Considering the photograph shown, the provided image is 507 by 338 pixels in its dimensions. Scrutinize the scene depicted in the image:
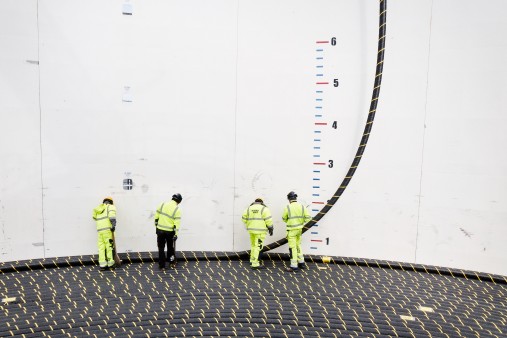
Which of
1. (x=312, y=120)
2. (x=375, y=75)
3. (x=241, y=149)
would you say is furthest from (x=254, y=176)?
(x=375, y=75)

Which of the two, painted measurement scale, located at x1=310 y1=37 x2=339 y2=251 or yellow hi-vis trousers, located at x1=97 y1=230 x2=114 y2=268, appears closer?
yellow hi-vis trousers, located at x1=97 y1=230 x2=114 y2=268

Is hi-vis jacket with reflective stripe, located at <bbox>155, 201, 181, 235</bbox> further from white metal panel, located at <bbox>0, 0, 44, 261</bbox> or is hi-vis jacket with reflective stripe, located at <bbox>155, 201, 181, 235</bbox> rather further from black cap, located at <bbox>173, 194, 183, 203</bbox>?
white metal panel, located at <bbox>0, 0, 44, 261</bbox>

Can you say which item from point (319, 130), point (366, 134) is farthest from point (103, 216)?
point (366, 134)

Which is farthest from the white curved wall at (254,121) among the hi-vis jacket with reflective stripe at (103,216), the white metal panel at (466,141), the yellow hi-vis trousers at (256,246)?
the yellow hi-vis trousers at (256,246)

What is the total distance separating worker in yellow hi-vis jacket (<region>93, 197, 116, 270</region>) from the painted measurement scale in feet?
7.75

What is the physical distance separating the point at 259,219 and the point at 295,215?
416 mm

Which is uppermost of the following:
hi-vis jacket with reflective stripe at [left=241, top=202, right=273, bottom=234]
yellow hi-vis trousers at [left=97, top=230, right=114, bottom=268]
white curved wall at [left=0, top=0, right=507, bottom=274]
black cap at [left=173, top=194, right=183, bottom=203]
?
white curved wall at [left=0, top=0, right=507, bottom=274]

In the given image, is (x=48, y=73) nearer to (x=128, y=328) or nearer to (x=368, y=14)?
(x=128, y=328)

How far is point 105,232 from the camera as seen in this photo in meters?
4.48

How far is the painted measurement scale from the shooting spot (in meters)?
4.63

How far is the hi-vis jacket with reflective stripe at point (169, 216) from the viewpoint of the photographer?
449cm

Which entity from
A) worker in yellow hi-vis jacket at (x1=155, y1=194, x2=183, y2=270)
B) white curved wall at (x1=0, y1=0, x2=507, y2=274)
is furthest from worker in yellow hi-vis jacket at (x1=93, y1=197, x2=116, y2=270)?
worker in yellow hi-vis jacket at (x1=155, y1=194, x2=183, y2=270)

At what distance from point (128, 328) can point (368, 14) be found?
13.3 feet

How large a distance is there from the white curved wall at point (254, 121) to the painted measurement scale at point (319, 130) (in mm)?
18
